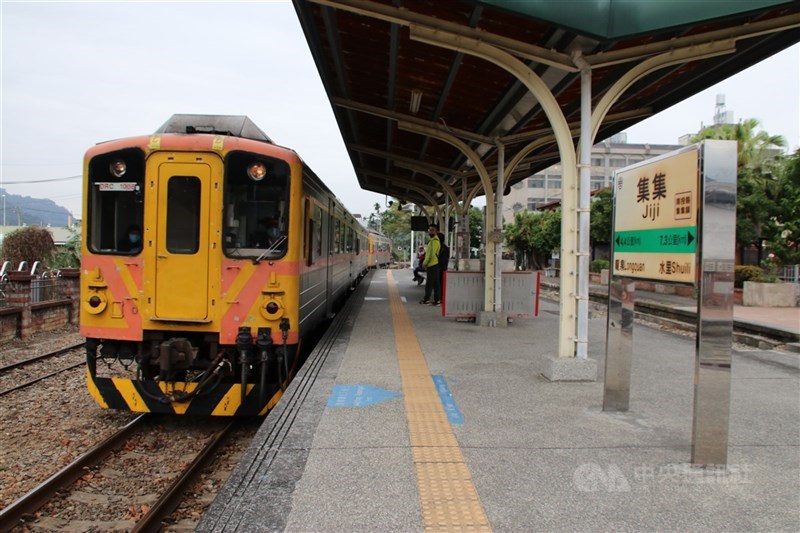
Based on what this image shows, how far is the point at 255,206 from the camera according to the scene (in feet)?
18.4

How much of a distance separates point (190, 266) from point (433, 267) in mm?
7781

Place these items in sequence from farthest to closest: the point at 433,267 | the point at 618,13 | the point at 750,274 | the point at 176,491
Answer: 1. the point at 750,274
2. the point at 433,267
3. the point at 618,13
4. the point at 176,491

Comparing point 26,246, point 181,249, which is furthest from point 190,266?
point 26,246

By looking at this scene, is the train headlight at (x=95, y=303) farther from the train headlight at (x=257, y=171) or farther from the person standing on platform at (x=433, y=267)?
the person standing on platform at (x=433, y=267)

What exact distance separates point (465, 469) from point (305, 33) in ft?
17.7

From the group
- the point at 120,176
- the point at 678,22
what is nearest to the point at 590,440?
the point at 678,22

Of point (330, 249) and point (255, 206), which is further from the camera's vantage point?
point (330, 249)

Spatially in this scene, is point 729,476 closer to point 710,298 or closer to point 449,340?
point 710,298

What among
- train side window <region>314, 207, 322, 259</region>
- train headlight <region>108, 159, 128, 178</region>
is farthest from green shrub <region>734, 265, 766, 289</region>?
train headlight <region>108, 159, 128, 178</region>

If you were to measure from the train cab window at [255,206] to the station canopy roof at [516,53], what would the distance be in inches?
70.7

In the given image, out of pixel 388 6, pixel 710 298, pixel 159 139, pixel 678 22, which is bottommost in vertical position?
pixel 710 298

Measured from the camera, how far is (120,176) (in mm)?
5496

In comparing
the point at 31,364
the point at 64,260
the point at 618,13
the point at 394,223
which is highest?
the point at 394,223

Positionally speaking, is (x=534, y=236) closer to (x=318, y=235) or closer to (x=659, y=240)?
(x=318, y=235)
